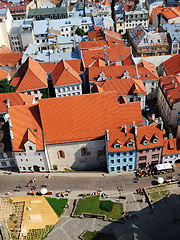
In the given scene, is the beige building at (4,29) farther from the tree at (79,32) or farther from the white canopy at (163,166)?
the white canopy at (163,166)

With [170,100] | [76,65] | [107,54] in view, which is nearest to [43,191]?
[170,100]

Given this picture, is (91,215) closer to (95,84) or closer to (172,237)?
(172,237)

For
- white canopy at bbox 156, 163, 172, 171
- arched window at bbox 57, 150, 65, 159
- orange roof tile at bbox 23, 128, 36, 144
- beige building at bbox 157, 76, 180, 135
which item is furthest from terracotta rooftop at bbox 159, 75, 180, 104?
orange roof tile at bbox 23, 128, 36, 144

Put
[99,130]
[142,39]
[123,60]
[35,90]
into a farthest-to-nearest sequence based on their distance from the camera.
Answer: [142,39] < [123,60] < [35,90] < [99,130]

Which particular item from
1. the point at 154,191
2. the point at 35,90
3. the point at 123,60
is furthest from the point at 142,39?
the point at 154,191

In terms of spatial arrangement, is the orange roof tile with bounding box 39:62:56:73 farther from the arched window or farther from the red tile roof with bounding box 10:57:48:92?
the arched window

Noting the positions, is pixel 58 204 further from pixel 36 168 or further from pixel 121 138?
pixel 121 138

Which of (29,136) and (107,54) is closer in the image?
(29,136)
